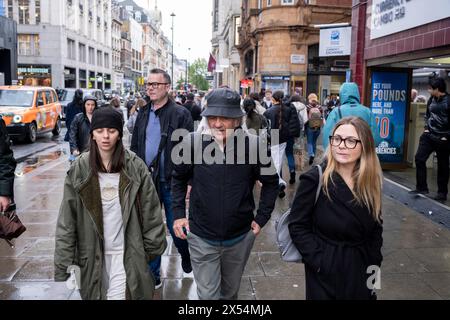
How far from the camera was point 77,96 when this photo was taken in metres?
9.12

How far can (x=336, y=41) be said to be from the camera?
1248 cm

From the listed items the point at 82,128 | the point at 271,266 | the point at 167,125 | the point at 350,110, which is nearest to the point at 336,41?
the point at 350,110

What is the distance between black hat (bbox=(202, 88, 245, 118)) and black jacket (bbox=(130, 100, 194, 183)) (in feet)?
4.44

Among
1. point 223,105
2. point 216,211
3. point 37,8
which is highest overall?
point 37,8

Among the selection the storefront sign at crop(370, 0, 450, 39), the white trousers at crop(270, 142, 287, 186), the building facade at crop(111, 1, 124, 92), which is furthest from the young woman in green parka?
the building facade at crop(111, 1, 124, 92)

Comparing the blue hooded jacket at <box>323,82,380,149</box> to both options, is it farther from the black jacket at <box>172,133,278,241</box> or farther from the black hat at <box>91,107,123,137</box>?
the black hat at <box>91,107,123,137</box>

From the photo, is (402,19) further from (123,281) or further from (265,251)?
(123,281)

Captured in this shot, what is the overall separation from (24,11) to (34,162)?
38759mm

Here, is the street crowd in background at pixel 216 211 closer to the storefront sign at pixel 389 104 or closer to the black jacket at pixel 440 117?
the black jacket at pixel 440 117

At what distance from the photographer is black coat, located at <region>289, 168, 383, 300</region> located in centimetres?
260

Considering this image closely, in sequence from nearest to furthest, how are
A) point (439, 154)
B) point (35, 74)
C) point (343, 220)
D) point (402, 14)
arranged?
point (343, 220), point (439, 154), point (402, 14), point (35, 74)

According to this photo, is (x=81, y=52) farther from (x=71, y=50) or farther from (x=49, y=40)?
(x=49, y=40)

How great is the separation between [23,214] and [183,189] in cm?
462
